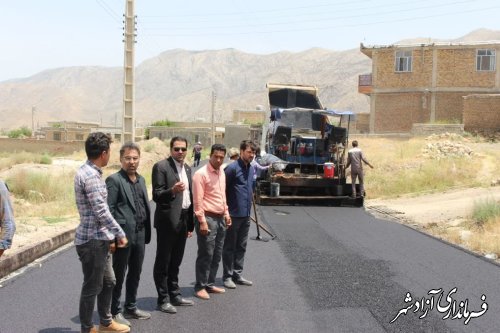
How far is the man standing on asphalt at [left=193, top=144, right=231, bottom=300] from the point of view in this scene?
22.4 ft

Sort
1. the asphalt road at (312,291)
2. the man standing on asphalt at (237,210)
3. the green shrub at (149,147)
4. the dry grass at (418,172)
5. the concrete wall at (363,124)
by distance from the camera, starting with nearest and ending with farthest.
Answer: the asphalt road at (312,291) < the man standing on asphalt at (237,210) < the dry grass at (418,172) < the green shrub at (149,147) < the concrete wall at (363,124)

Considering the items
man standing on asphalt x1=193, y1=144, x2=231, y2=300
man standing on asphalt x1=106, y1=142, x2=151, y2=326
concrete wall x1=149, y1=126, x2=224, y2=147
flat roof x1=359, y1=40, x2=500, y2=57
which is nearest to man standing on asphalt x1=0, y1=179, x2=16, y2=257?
man standing on asphalt x1=106, y1=142, x2=151, y2=326

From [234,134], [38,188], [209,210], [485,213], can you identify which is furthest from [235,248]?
[234,134]

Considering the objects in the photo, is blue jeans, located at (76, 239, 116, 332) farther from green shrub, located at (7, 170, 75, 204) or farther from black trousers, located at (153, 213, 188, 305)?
green shrub, located at (7, 170, 75, 204)

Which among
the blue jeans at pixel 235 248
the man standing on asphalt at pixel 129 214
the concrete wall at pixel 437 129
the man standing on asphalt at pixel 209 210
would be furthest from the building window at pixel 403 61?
the man standing on asphalt at pixel 129 214

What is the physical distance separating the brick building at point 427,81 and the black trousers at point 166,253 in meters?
35.1

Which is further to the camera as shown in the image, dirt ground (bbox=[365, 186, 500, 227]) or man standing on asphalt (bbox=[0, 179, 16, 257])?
dirt ground (bbox=[365, 186, 500, 227])

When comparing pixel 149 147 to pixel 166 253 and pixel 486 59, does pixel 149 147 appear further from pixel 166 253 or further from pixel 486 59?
pixel 166 253

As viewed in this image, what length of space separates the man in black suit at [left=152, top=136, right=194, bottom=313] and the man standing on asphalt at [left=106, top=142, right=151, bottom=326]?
1.10 ft

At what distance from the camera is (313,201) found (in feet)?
56.6

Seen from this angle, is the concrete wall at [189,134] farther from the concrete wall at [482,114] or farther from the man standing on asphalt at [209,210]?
the man standing on asphalt at [209,210]

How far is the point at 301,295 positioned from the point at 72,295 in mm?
2495

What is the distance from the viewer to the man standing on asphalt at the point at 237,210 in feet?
24.6

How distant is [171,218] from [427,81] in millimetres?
37294
